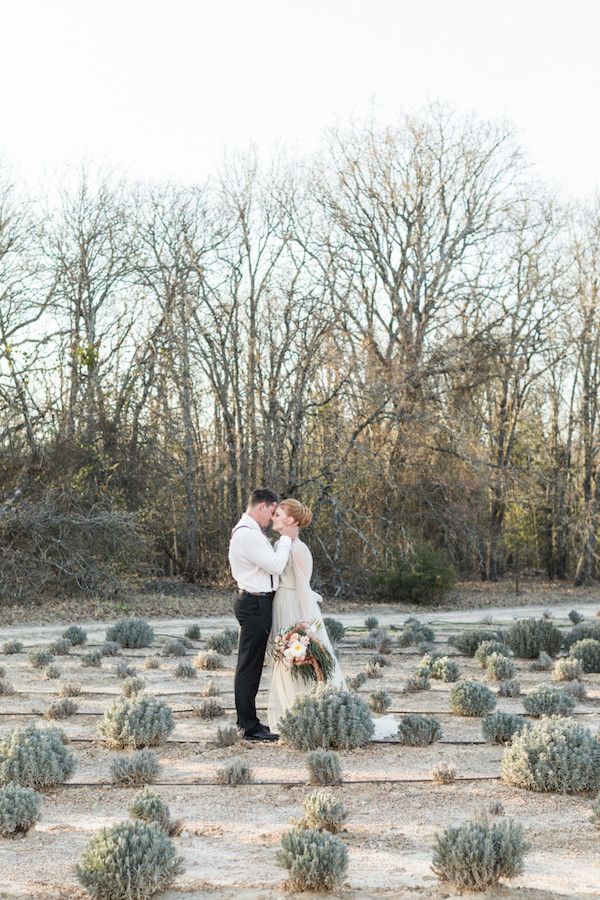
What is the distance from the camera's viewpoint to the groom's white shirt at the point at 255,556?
8.34 meters

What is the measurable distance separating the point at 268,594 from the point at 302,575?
1.03 feet

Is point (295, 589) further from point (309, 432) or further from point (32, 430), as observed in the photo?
point (309, 432)

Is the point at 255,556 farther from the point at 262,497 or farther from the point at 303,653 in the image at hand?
the point at 303,653

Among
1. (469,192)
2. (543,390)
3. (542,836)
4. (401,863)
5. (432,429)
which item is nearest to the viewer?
(401,863)

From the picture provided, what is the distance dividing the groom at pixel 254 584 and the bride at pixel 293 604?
0.07 m

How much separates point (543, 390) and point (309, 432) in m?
11.1

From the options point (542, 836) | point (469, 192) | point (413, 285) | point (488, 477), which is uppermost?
point (469, 192)

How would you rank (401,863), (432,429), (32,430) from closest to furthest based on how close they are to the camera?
(401,863), (32,430), (432,429)

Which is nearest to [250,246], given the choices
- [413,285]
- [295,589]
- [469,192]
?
[413,285]

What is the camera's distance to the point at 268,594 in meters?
8.66

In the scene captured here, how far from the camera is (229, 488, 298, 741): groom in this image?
27.4 ft

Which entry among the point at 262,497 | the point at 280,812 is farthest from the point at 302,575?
the point at 280,812

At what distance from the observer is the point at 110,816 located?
6562 millimetres

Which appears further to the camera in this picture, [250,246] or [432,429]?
[250,246]
